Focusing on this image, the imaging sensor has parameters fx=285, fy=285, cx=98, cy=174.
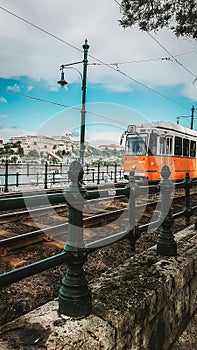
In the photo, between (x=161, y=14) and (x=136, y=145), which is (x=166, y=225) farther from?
(x=136, y=145)

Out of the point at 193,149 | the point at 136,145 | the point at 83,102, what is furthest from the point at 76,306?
the point at 193,149

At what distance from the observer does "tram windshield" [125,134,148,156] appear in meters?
13.1

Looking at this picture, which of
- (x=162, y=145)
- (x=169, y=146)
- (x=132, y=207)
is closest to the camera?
(x=132, y=207)

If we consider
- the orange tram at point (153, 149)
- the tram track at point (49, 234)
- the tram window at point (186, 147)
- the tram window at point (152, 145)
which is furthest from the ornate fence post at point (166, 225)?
the tram window at point (186, 147)

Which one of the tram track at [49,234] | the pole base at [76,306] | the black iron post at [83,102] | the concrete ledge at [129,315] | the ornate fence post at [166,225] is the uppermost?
the black iron post at [83,102]

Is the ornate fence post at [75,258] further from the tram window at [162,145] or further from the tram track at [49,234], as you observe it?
the tram window at [162,145]

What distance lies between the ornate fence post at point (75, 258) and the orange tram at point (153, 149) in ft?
35.5

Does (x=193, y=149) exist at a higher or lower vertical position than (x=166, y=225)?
higher

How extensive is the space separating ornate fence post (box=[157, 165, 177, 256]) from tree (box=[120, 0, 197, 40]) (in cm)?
482

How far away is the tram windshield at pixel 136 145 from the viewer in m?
13.1

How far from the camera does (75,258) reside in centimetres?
148

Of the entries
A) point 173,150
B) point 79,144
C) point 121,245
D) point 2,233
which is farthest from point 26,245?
point 173,150

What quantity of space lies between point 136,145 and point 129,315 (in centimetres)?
1218

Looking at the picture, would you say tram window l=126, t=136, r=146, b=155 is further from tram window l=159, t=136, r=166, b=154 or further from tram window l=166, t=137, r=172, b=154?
tram window l=166, t=137, r=172, b=154
